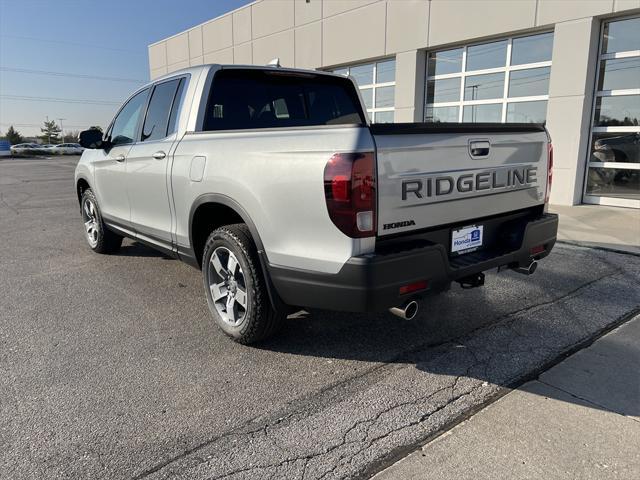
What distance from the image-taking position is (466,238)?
3256 mm

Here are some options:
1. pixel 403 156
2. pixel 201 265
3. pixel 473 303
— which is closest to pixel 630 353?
pixel 473 303

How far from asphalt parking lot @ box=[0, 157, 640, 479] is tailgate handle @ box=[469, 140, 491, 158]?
1.33 meters

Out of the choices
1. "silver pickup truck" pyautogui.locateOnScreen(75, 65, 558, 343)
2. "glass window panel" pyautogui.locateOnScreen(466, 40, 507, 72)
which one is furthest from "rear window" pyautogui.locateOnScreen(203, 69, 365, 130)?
"glass window panel" pyautogui.locateOnScreen(466, 40, 507, 72)

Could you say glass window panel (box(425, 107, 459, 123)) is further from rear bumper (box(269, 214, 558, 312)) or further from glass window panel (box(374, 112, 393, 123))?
rear bumper (box(269, 214, 558, 312))

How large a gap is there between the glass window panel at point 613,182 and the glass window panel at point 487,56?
297cm

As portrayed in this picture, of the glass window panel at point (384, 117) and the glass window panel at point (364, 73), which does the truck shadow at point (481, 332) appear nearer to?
the glass window panel at point (384, 117)

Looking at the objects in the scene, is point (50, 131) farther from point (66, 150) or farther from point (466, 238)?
point (466, 238)

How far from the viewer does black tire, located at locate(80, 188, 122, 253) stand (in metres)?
5.84

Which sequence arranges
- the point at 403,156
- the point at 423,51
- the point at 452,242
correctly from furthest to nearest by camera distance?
the point at 423,51 → the point at 452,242 → the point at 403,156

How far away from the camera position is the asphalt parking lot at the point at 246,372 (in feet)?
7.75

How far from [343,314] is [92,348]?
6.24ft

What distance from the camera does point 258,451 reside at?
7.78ft

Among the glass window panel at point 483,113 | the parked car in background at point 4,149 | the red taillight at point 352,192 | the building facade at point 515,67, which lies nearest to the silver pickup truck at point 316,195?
the red taillight at point 352,192

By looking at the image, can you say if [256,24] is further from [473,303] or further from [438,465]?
[438,465]
